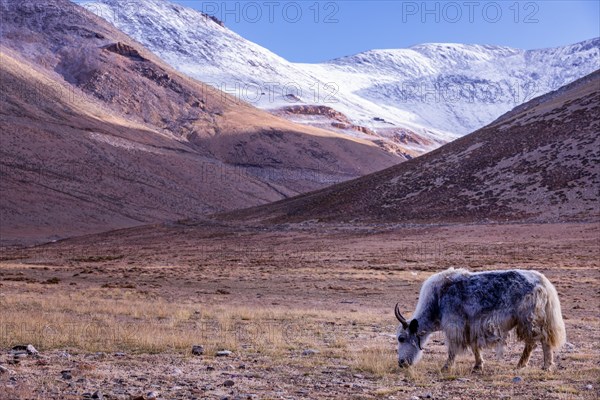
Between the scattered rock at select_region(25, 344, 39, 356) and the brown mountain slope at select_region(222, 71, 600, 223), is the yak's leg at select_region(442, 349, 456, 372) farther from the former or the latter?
the brown mountain slope at select_region(222, 71, 600, 223)

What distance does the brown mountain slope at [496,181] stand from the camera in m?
62.3

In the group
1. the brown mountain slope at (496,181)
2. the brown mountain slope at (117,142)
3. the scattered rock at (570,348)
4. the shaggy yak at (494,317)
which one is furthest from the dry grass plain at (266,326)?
the brown mountain slope at (117,142)

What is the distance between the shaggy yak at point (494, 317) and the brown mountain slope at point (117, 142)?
240 feet

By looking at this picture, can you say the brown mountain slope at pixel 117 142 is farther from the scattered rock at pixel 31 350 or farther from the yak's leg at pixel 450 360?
the yak's leg at pixel 450 360

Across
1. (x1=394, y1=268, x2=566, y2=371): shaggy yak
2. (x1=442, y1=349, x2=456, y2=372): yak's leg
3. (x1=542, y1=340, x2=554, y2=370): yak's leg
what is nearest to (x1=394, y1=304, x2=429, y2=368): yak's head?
(x1=394, y1=268, x2=566, y2=371): shaggy yak

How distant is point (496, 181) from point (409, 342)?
60.3 m

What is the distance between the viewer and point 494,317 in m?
11.1

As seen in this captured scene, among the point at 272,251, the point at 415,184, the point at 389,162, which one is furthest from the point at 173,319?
the point at 389,162

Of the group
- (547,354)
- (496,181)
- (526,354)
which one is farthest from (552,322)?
(496,181)

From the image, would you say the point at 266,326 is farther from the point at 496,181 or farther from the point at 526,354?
the point at 496,181

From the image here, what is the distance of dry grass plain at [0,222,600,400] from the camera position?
955 cm

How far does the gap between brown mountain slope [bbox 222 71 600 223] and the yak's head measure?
4779cm

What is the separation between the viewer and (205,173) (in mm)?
132375

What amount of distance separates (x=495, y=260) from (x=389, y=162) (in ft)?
478
